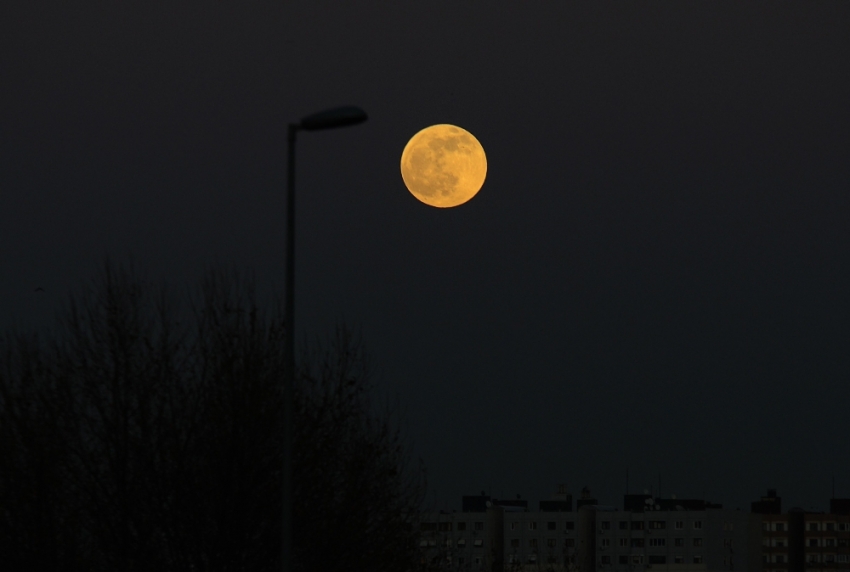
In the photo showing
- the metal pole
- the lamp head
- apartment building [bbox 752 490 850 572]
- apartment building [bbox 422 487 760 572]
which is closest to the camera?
the lamp head

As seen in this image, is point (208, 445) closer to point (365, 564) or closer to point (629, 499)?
point (365, 564)

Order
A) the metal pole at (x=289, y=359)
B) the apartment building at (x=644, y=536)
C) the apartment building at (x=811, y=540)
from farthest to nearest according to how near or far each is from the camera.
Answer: the apartment building at (x=811, y=540) → the apartment building at (x=644, y=536) → the metal pole at (x=289, y=359)

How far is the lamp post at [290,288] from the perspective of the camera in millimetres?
14680

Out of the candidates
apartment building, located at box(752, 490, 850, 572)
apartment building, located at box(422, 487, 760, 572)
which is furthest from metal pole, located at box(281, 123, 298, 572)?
apartment building, located at box(752, 490, 850, 572)

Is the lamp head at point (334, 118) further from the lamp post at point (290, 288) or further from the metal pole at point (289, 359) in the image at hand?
the metal pole at point (289, 359)

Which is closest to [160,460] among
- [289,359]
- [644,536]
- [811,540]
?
[289,359]

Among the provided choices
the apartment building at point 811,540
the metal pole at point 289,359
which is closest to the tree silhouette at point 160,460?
the metal pole at point 289,359

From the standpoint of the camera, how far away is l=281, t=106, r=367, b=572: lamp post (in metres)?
14.7

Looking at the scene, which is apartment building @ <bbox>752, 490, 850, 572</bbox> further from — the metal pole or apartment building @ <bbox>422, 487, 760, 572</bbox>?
the metal pole

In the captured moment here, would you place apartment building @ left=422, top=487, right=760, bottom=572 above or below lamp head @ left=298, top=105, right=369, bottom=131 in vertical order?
below

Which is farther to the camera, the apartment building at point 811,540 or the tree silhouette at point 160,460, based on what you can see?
the apartment building at point 811,540

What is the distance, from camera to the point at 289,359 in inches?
613

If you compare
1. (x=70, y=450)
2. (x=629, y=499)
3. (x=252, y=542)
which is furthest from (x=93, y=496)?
(x=629, y=499)

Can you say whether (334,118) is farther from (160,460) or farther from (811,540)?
(811,540)
